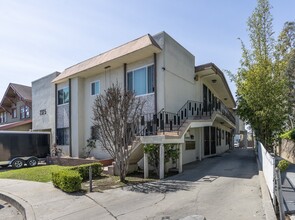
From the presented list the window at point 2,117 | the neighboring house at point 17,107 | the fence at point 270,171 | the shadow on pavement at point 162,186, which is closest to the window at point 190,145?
the shadow on pavement at point 162,186

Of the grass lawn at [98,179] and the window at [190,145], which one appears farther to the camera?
the window at [190,145]

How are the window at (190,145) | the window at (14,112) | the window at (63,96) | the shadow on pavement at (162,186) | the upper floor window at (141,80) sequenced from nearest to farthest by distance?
the shadow on pavement at (162,186), the upper floor window at (141,80), the window at (190,145), the window at (63,96), the window at (14,112)

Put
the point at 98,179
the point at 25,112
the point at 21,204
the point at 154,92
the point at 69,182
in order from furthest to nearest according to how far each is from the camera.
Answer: the point at 25,112, the point at 154,92, the point at 98,179, the point at 69,182, the point at 21,204

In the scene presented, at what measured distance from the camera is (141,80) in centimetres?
1516

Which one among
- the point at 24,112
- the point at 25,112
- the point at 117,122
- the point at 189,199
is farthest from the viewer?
the point at 24,112

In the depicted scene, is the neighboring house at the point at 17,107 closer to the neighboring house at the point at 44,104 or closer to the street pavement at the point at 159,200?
the neighboring house at the point at 44,104

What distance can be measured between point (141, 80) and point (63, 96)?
28.1 ft

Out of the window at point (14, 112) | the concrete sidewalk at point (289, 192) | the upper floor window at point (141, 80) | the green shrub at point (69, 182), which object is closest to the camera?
the concrete sidewalk at point (289, 192)

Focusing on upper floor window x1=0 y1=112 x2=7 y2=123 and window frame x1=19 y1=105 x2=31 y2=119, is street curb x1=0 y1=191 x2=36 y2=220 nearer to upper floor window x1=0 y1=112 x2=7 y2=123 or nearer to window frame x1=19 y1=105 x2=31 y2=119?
window frame x1=19 y1=105 x2=31 y2=119

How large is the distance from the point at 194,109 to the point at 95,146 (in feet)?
23.9

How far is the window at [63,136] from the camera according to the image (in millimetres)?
19972

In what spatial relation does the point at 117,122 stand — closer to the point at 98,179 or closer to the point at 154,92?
the point at 98,179

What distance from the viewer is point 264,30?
1299 centimetres

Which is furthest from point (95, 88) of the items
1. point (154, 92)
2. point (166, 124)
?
point (166, 124)
